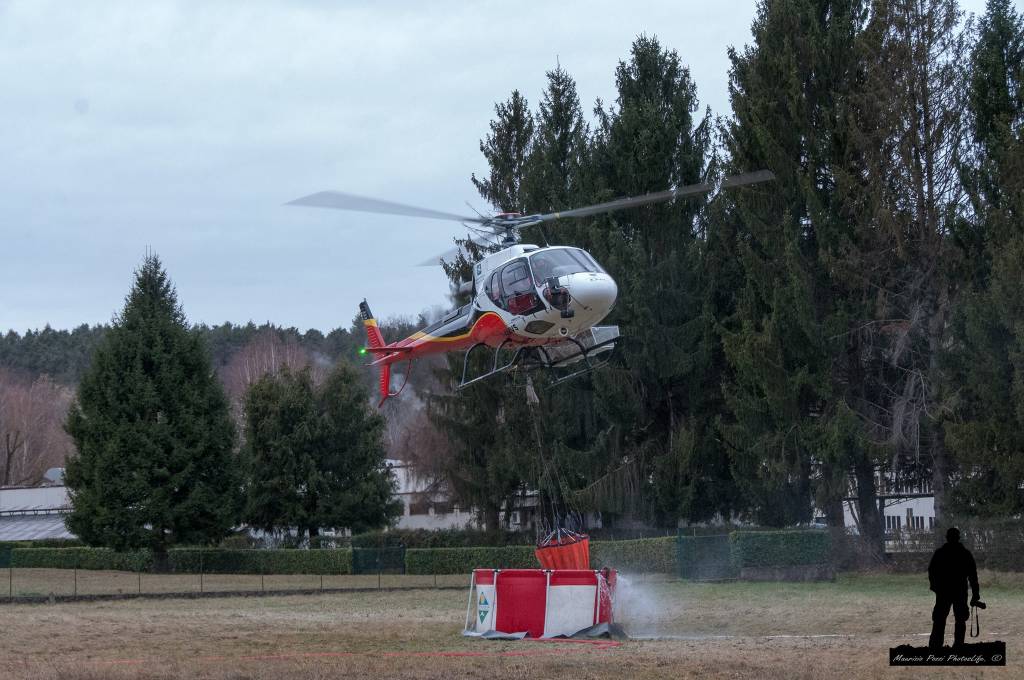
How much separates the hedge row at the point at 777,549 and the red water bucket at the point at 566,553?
44.5 ft

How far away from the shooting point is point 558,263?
66.1 ft

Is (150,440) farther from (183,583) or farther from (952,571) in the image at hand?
(952,571)

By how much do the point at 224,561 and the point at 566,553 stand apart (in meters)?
27.4

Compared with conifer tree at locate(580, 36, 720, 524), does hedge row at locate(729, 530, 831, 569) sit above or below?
below

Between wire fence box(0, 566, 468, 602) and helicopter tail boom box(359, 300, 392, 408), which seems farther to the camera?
wire fence box(0, 566, 468, 602)

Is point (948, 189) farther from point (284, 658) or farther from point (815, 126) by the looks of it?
point (284, 658)

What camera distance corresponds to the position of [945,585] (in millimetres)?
10117

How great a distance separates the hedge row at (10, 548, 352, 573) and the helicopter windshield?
2370 centimetres

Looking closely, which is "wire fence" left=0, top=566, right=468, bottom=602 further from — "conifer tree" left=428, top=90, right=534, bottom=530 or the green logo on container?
the green logo on container

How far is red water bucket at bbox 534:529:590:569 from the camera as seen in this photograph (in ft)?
62.0

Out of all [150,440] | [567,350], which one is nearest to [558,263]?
[567,350]

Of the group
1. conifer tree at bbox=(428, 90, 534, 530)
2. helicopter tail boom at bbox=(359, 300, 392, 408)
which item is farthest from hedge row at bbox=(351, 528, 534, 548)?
helicopter tail boom at bbox=(359, 300, 392, 408)

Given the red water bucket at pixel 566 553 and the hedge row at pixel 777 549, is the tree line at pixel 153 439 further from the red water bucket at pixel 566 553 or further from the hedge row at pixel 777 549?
the red water bucket at pixel 566 553

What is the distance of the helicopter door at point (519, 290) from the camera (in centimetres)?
2008
